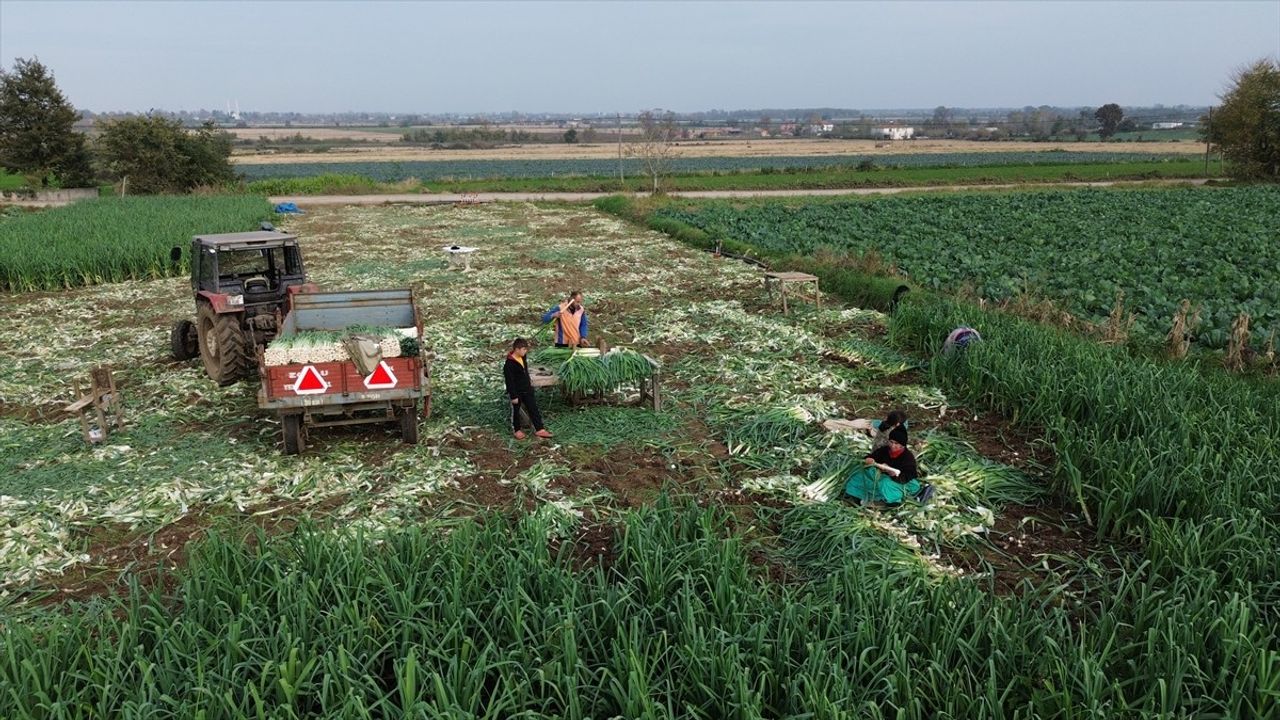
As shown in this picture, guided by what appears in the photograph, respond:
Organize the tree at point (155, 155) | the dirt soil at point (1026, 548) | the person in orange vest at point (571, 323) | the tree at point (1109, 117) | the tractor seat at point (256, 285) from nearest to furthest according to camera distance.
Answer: the dirt soil at point (1026, 548)
the person in orange vest at point (571, 323)
the tractor seat at point (256, 285)
the tree at point (155, 155)
the tree at point (1109, 117)

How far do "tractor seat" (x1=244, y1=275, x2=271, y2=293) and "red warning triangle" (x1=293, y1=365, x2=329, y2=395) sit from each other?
4.41 metres

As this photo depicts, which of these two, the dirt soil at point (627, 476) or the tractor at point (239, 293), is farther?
the tractor at point (239, 293)

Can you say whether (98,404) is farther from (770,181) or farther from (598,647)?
(770,181)

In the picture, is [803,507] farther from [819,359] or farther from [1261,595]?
[819,359]

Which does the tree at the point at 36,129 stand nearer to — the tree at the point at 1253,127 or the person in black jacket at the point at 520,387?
the person in black jacket at the point at 520,387

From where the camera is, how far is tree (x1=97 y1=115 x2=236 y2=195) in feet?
156

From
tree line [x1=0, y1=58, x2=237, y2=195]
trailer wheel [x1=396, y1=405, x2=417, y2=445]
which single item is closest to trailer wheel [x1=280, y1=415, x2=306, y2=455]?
trailer wheel [x1=396, y1=405, x2=417, y2=445]

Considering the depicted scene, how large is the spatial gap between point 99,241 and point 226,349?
1533 cm

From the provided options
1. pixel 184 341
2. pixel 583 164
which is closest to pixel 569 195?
pixel 184 341

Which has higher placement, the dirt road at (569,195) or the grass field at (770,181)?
the grass field at (770,181)

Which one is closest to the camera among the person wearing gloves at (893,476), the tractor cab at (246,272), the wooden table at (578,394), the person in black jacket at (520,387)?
the person wearing gloves at (893,476)

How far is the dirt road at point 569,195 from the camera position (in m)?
44.6

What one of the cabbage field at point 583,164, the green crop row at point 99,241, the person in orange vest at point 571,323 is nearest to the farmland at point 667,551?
the person in orange vest at point 571,323

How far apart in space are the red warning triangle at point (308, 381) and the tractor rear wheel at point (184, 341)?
6.12 metres
